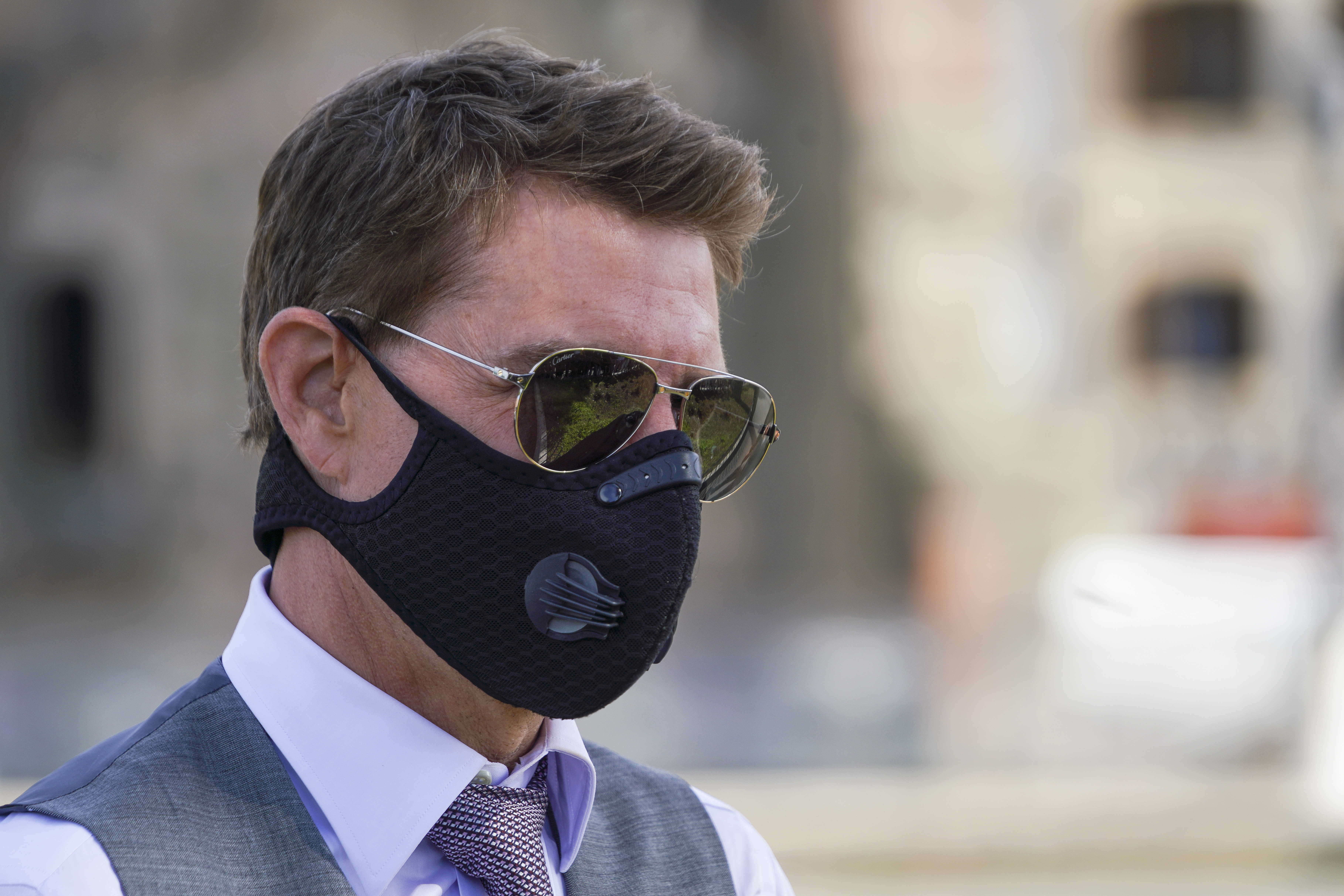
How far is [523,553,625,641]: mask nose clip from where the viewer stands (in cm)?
156

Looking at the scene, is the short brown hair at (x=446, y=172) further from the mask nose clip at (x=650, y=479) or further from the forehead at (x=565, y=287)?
the mask nose clip at (x=650, y=479)

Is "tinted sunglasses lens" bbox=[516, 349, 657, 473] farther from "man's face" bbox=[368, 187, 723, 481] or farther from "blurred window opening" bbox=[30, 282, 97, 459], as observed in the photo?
"blurred window opening" bbox=[30, 282, 97, 459]

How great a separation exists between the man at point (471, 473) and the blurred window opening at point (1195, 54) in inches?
790

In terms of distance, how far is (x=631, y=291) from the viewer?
1.62m

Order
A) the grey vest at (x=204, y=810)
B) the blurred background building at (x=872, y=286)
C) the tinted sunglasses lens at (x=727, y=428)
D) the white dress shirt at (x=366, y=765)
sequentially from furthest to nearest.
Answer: the blurred background building at (x=872, y=286) → the tinted sunglasses lens at (x=727, y=428) → the white dress shirt at (x=366, y=765) → the grey vest at (x=204, y=810)

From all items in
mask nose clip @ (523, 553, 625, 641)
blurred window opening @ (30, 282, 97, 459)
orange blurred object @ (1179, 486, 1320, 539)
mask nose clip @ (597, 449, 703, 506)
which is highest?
mask nose clip @ (597, 449, 703, 506)

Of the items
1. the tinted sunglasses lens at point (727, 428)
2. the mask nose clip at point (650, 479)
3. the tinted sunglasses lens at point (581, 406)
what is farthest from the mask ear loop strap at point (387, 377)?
the tinted sunglasses lens at point (727, 428)

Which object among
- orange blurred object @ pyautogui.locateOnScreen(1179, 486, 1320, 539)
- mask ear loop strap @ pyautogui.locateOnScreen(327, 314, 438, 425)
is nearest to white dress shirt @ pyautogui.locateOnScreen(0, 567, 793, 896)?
mask ear loop strap @ pyautogui.locateOnScreen(327, 314, 438, 425)

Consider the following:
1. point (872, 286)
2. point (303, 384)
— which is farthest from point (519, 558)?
point (872, 286)

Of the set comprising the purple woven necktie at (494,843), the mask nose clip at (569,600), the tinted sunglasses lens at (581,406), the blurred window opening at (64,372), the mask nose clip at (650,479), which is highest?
the tinted sunglasses lens at (581,406)

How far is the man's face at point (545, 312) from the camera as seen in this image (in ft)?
5.21

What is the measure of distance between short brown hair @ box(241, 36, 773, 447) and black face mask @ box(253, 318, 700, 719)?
14 centimetres

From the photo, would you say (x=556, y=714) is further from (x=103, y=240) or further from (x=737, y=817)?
(x=103, y=240)

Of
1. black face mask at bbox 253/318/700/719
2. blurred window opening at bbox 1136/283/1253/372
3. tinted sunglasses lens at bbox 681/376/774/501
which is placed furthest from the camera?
blurred window opening at bbox 1136/283/1253/372
